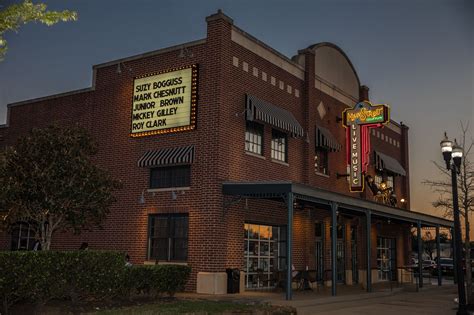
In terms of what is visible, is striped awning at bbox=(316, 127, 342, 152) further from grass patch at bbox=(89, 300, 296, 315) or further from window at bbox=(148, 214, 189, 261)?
grass patch at bbox=(89, 300, 296, 315)

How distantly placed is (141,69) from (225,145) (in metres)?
Result: 5.81

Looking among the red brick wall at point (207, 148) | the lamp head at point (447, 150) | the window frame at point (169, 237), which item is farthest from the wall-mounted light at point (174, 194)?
the lamp head at point (447, 150)

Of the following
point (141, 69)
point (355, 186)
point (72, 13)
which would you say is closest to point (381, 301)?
point (355, 186)

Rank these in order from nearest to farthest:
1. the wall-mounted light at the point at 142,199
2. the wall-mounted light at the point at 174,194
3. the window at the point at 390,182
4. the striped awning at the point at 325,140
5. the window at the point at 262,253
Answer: the wall-mounted light at the point at 174,194 < the window at the point at 262,253 < the wall-mounted light at the point at 142,199 < the striped awning at the point at 325,140 < the window at the point at 390,182

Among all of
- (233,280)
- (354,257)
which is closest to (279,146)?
(233,280)

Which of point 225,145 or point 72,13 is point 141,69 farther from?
point 72,13

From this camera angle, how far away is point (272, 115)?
23844 mm

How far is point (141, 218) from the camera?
926 inches

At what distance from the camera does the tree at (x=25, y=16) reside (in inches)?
432

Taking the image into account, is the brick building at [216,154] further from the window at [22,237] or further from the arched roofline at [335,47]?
the arched roofline at [335,47]

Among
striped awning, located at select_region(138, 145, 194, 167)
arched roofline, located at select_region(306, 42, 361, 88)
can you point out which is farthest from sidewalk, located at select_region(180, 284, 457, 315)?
arched roofline, located at select_region(306, 42, 361, 88)

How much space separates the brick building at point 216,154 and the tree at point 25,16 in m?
10.2

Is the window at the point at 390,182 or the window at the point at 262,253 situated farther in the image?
the window at the point at 390,182

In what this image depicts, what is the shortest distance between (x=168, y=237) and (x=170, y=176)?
2498 millimetres
